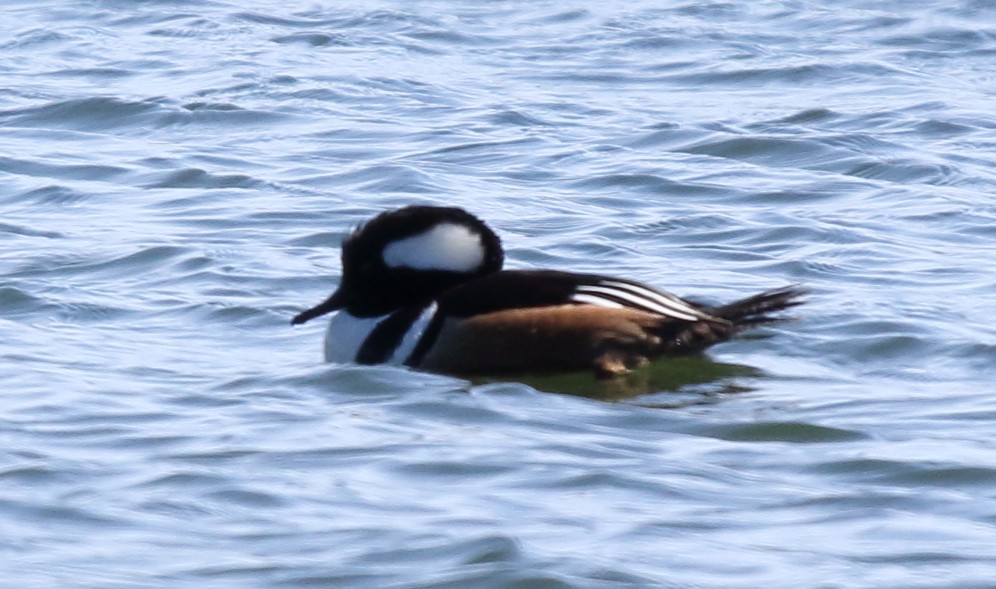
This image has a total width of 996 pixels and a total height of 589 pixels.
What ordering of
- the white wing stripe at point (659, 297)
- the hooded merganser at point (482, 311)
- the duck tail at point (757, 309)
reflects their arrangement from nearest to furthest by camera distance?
the hooded merganser at point (482, 311), the white wing stripe at point (659, 297), the duck tail at point (757, 309)

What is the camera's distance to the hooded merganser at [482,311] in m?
7.86


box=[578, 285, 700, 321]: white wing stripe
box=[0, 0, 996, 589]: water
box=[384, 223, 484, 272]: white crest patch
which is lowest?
box=[0, 0, 996, 589]: water

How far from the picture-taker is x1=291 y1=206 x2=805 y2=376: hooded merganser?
786 centimetres

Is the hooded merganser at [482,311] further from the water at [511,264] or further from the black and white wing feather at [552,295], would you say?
the water at [511,264]

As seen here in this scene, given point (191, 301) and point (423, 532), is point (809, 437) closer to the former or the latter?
point (423, 532)

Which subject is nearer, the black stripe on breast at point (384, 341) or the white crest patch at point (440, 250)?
the black stripe on breast at point (384, 341)

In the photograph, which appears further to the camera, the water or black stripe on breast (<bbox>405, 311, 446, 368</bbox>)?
black stripe on breast (<bbox>405, 311, 446, 368</bbox>)

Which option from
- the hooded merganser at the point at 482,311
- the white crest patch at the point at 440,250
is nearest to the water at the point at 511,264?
the hooded merganser at the point at 482,311

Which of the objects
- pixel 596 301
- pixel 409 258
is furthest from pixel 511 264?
pixel 596 301

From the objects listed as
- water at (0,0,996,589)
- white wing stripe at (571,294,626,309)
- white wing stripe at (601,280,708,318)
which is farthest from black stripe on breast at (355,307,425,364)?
white wing stripe at (601,280,708,318)

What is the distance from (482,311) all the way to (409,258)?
486 millimetres

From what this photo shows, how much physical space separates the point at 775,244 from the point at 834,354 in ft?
6.80

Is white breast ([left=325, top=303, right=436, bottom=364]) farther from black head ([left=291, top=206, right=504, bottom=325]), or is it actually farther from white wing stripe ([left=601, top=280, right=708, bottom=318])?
white wing stripe ([left=601, top=280, right=708, bottom=318])

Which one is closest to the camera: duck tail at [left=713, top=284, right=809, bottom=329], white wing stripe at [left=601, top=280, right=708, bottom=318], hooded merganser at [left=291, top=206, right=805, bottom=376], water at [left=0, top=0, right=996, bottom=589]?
water at [left=0, top=0, right=996, bottom=589]
